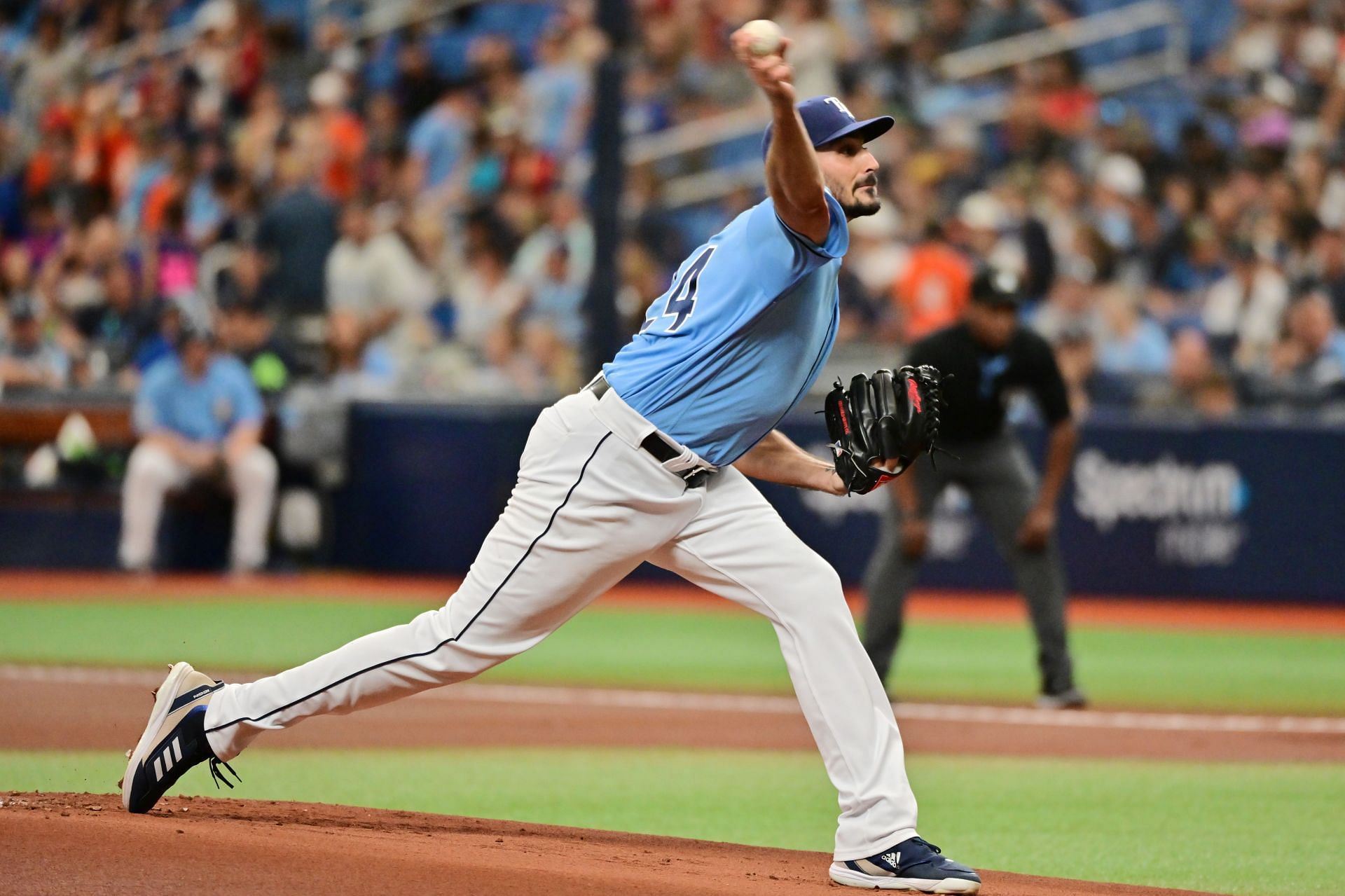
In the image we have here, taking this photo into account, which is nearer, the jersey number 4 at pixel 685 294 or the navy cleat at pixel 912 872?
the navy cleat at pixel 912 872

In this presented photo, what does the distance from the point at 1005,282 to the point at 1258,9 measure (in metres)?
9.42

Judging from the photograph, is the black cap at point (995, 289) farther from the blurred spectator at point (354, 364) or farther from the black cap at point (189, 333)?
the black cap at point (189, 333)

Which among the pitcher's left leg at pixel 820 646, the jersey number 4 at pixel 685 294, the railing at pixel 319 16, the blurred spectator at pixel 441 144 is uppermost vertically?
the railing at pixel 319 16

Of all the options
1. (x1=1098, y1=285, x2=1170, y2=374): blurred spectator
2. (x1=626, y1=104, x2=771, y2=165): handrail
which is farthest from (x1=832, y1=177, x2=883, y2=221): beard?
(x1=626, y1=104, x2=771, y2=165): handrail

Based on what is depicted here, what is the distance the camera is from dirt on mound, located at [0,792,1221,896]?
427 centimetres

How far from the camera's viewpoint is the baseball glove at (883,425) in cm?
489

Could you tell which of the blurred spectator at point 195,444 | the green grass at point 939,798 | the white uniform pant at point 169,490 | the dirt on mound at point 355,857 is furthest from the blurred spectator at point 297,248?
the dirt on mound at point 355,857

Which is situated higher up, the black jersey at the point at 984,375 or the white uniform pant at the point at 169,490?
the black jersey at the point at 984,375

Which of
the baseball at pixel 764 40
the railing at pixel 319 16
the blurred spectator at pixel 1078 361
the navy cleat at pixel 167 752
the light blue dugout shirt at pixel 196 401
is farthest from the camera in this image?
the railing at pixel 319 16

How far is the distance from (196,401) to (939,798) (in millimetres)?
9045

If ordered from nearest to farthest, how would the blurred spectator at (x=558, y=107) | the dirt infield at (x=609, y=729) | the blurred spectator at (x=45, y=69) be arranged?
the dirt infield at (x=609, y=729), the blurred spectator at (x=558, y=107), the blurred spectator at (x=45, y=69)

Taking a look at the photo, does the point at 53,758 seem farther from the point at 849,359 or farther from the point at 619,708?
the point at 849,359

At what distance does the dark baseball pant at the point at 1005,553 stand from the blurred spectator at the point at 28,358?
28.4ft

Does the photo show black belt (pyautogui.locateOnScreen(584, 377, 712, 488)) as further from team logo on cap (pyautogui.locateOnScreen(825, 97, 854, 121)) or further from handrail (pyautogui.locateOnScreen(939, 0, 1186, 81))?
handrail (pyautogui.locateOnScreen(939, 0, 1186, 81))
